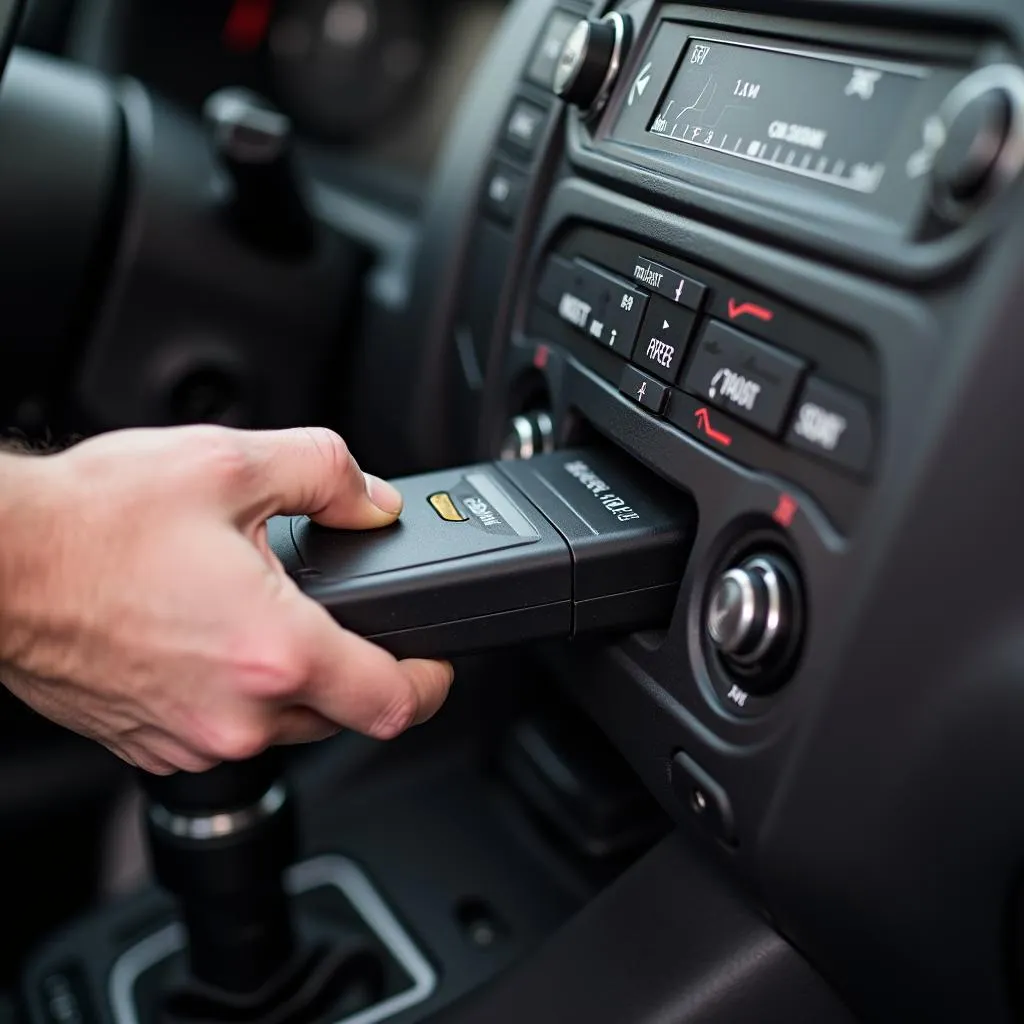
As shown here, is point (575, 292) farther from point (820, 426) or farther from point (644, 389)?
point (820, 426)

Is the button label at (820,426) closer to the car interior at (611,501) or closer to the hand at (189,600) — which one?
the car interior at (611,501)

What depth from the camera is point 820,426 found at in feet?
1.56

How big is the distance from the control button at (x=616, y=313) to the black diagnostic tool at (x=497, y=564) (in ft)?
0.25

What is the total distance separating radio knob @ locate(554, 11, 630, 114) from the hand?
27cm

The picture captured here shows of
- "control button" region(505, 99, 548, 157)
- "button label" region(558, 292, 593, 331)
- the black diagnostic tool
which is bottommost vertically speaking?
the black diagnostic tool

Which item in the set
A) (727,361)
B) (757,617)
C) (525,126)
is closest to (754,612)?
(757,617)

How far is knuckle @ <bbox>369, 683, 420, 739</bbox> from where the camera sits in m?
0.52

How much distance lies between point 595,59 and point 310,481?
1.00 feet

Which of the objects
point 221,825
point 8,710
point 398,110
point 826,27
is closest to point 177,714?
point 221,825

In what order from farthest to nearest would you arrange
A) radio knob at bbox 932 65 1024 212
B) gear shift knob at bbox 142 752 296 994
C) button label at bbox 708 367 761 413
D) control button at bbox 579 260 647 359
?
1. gear shift knob at bbox 142 752 296 994
2. control button at bbox 579 260 647 359
3. button label at bbox 708 367 761 413
4. radio knob at bbox 932 65 1024 212

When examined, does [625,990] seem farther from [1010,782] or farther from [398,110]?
[398,110]

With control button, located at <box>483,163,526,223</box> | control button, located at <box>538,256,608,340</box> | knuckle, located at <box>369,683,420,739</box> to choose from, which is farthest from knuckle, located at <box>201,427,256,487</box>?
control button, located at <box>483,163,526,223</box>

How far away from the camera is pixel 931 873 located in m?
0.47

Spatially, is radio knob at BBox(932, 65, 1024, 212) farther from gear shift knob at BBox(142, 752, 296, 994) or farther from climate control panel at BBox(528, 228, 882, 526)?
gear shift knob at BBox(142, 752, 296, 994)
